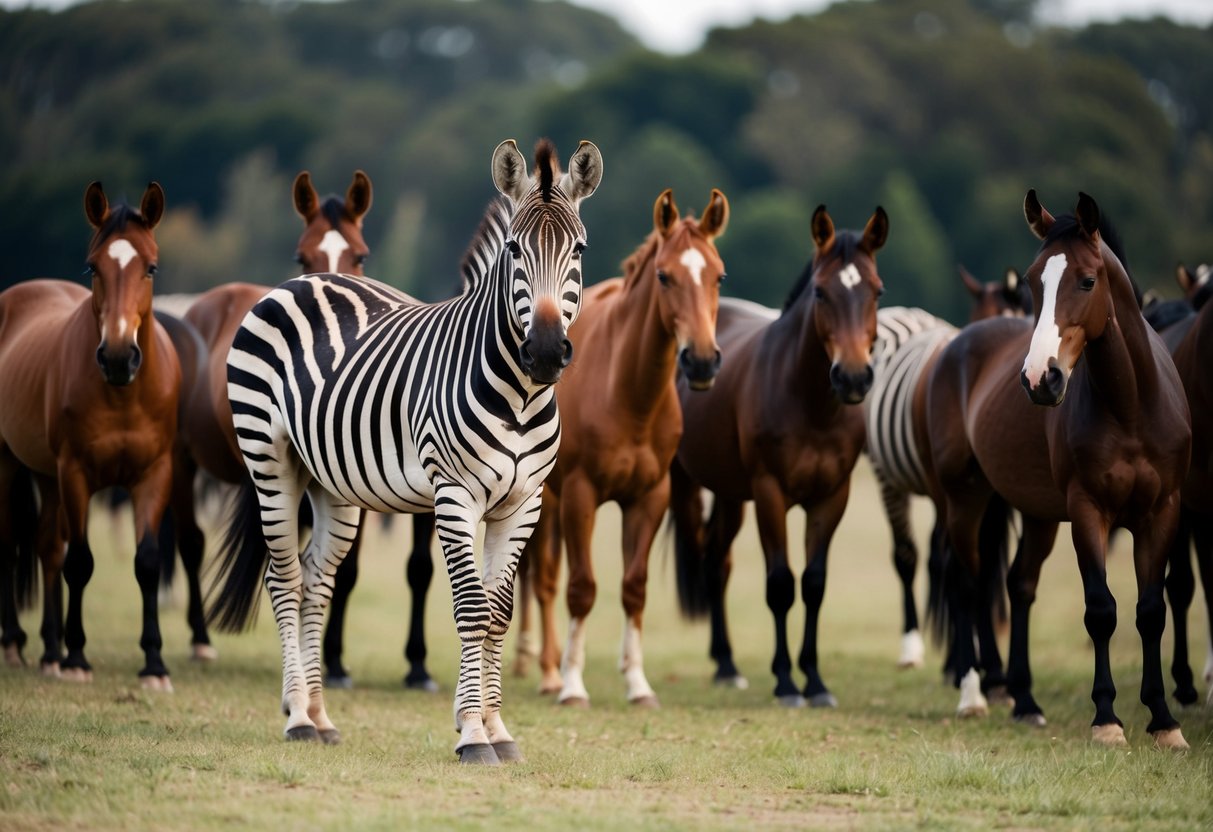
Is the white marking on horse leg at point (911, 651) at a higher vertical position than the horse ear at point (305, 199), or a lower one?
lower

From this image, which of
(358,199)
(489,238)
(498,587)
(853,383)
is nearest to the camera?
(498,587)

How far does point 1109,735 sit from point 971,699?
1.50 meters

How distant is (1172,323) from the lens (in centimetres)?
978

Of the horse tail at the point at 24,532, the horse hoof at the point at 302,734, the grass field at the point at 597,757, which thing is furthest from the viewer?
the horse tail at the point at 24,532

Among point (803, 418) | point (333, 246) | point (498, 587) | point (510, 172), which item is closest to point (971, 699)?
point (803, 418)

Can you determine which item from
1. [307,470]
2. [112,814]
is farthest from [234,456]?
[112,814]

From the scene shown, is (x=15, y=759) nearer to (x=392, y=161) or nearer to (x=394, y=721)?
(x=394, y=721)

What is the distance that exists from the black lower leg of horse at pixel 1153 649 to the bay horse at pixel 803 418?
1.92 metres

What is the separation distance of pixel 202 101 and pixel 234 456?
8994cm

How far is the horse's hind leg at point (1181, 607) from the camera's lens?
Result: 28.6 feet

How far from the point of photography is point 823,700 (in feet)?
29.8

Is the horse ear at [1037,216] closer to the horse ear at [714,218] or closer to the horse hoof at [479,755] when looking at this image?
the horse ear at [714,218]

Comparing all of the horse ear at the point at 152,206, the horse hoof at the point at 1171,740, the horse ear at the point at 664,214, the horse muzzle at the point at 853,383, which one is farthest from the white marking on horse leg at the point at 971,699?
the horse ear at the point at 152,206

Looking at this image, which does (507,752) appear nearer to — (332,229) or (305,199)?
(332,229)
